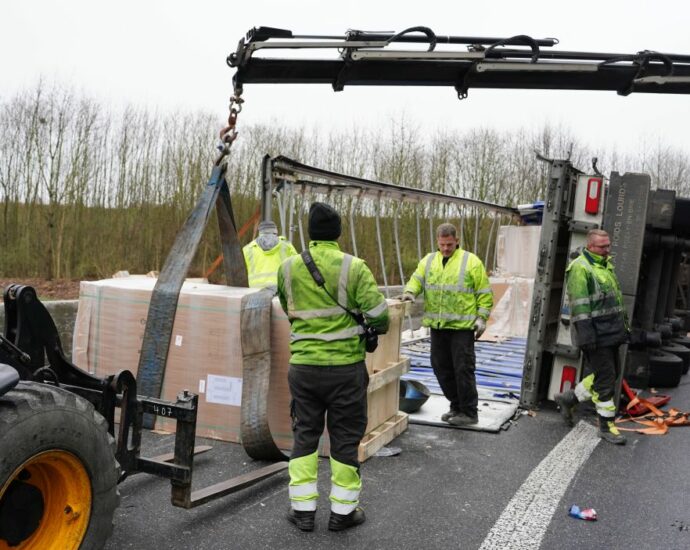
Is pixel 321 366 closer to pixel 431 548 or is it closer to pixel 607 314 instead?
pixel 431 548

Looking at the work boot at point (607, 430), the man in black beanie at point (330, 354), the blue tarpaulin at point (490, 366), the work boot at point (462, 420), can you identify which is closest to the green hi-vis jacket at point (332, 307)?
the man in black beanie at point (330, 354)

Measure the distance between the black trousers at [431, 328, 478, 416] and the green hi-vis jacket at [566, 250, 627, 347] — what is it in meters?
1.05

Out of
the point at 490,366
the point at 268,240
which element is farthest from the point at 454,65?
the point at 490,366

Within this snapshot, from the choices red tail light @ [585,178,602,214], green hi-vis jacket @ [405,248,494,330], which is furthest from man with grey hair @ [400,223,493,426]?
red tail light @ [585,178,602,214]

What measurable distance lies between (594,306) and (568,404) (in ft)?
3.73

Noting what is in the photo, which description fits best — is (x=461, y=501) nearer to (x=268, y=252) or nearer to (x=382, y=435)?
(x=382, y=435)

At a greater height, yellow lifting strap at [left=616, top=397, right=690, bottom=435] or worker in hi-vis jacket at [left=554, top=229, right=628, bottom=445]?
worker in hi-vis jacket at [left=554, top=229, right=628, bottom=445]

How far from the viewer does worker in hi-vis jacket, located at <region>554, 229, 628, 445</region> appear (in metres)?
6.37

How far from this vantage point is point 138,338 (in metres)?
5.83

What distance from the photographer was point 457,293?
6.38 m

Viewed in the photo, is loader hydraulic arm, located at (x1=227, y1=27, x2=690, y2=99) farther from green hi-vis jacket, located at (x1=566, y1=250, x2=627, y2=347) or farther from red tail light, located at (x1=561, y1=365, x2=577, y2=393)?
red tail light, located at (x1=561, y1=365, x2=577, y2=393)

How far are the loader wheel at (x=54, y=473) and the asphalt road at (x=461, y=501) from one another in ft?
2.00

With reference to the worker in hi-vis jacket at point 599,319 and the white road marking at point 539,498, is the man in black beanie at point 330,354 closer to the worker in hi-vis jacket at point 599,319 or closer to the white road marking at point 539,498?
the white road marking at point 539,498

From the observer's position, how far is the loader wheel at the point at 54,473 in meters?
2.87
